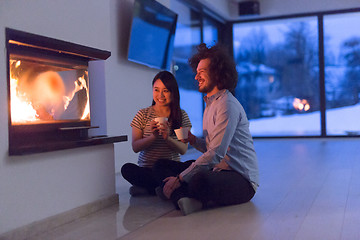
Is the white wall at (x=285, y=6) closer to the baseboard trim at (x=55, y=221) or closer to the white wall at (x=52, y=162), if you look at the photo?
the white wall at (x=52, y=162)

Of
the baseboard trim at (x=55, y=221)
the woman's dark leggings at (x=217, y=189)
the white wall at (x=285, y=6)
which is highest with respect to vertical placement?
A: the white wall at (x=285, y=6)

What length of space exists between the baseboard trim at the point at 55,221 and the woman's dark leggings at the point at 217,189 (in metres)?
0.41

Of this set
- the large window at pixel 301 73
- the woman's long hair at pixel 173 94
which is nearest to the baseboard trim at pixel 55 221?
the woman's long hair at pixel 173 94

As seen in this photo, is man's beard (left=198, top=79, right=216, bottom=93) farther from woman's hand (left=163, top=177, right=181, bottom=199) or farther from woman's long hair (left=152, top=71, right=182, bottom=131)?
woman's hand (left=163, top=177, right=181, bottom=199)

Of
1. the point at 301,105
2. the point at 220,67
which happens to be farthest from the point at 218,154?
the point at 301,105

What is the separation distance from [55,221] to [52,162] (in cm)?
28

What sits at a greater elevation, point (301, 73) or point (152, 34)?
point (152, 34)

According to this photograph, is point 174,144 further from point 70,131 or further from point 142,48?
point 142,48

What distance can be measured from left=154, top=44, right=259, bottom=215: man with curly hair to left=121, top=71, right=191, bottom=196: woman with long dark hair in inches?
10.3

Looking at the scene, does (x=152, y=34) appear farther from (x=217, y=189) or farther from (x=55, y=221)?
(x=55, y=221)

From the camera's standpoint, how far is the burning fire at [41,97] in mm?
2119

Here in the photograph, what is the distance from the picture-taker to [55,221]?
7.10 feet

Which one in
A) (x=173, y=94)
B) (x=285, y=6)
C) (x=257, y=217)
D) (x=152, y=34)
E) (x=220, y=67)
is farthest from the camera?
(x=285, y=6)

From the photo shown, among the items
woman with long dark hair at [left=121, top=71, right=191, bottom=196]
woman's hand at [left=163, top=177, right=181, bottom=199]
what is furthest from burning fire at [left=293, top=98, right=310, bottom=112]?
woman's hand at [left=163, top=177, right=181, bottom=199]
